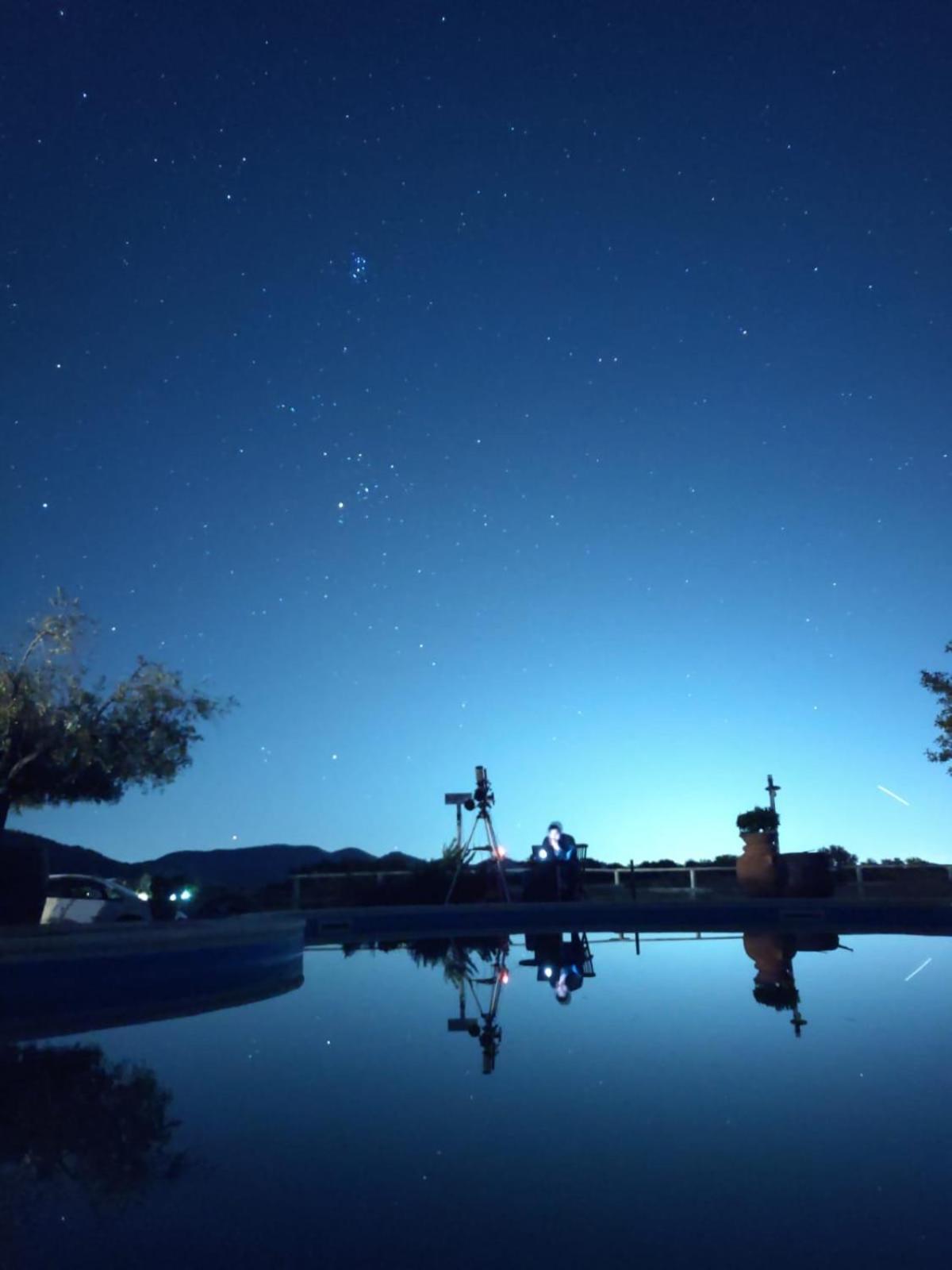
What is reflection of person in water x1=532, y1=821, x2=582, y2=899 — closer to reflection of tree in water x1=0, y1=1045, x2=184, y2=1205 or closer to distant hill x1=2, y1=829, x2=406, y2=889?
reflection of tree in water x1=0, y1=1045, x2=184, y2=1205

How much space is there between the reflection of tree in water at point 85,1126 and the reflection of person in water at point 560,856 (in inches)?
593

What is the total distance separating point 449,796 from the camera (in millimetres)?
22703

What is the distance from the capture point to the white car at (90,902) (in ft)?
52.8

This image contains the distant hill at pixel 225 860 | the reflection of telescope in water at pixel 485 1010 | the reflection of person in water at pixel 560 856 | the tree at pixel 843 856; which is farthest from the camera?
the distant hill at pixel 225 860

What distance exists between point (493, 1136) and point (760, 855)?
62.9ft

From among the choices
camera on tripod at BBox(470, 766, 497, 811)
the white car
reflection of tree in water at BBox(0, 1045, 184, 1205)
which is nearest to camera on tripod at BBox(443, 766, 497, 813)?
camera on tripod at BBox(470, 766, 497, 811)

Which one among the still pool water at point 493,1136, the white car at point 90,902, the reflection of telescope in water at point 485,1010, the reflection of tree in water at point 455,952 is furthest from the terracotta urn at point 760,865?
the white car at point 90,902

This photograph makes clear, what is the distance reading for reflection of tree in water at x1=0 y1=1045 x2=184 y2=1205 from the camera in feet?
14.8

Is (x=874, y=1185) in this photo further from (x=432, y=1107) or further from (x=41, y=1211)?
(x=41, y=1211)

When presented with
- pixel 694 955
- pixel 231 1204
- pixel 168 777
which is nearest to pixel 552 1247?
pixel 231 1204

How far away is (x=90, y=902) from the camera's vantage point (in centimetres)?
1619

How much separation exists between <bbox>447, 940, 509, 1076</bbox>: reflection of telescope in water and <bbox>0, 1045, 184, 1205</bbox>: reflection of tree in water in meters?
2.30

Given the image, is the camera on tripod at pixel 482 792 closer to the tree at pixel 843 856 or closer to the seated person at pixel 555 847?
the seated person at pixel 555 847

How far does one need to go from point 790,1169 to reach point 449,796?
18453 millimetres
